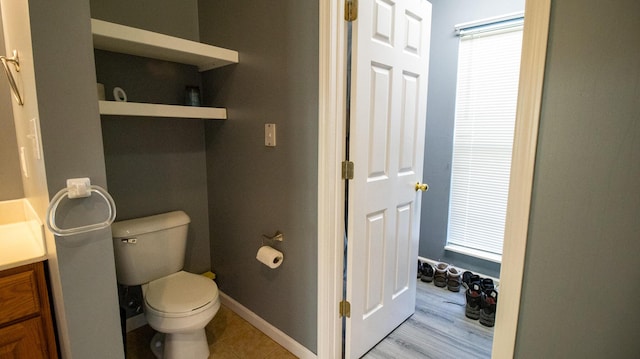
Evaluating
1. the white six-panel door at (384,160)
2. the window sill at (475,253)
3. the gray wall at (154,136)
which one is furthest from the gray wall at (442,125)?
the gray wall at (154,136)

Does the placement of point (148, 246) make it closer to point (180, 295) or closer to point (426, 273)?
point (180, 295)

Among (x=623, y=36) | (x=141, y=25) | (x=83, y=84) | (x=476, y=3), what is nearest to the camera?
(x=623, y=36)

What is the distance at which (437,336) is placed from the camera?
1.97m

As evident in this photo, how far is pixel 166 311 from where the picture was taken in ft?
4.99

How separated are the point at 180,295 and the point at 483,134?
243cm

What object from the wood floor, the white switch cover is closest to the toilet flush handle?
the white switch cover

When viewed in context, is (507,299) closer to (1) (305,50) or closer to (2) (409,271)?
(2) (409,271)

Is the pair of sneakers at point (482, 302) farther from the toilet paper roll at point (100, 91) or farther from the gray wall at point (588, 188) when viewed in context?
the toilet paper roll at point (100, 91)

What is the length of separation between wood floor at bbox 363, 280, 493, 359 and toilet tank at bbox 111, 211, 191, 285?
4.26ft

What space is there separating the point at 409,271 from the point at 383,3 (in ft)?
5.31

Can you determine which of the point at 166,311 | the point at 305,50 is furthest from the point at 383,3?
the point at 166,311

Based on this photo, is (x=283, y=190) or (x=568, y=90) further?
(x=283, y=190)

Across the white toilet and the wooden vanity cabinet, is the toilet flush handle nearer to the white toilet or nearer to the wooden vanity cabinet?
the white toilet

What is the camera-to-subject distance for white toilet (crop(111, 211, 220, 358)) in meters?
1.54
